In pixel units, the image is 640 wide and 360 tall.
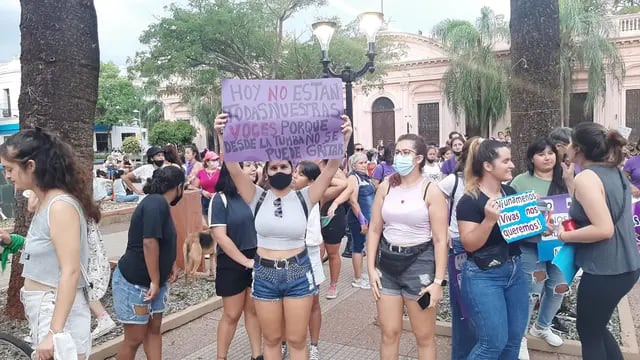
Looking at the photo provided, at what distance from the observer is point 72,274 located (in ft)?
8.14

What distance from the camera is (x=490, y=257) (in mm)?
3246

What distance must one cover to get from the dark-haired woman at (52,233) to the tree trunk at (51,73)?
2427 mm

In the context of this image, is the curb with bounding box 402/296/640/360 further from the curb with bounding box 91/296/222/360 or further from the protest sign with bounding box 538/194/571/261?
the curb with bounding box 91/296/222/360

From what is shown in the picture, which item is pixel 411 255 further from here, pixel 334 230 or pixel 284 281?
pixel 334 230

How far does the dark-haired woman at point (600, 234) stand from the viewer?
3037 mm

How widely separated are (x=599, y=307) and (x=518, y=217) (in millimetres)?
692

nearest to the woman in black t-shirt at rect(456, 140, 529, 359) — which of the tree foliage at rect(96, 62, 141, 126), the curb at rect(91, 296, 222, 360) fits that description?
the curb at rect(91, 296, 222, 360)

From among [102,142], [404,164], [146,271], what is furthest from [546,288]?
[102,142]

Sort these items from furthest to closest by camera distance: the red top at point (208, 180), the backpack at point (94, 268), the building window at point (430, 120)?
1. the building window at point (430, 120)
2. the red top at point (208, 180)
3. the backpack at point (94, 268)

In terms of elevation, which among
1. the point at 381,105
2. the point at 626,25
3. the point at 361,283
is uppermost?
the point at 626,25

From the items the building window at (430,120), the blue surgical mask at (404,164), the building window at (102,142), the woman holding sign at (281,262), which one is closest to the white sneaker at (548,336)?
the blue surgical mask at (404,164)

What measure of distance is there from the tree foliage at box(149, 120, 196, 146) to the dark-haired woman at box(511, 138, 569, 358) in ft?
106

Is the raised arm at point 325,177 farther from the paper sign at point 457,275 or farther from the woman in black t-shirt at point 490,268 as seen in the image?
the paper sign at point 457,275

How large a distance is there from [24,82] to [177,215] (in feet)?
8.05
